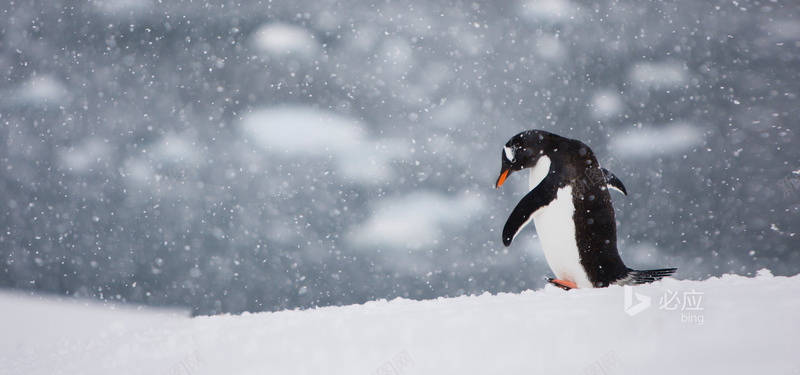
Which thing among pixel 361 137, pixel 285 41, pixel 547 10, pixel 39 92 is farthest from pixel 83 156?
pixel 547 10

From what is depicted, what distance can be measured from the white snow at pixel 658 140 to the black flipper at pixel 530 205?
1.76 meters

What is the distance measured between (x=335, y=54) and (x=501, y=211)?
162 centimetres

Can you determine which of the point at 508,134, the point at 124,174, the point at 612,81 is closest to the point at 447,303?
the point at 508,134

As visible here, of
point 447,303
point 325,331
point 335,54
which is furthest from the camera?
point 335,54

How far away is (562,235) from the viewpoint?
1668 millimetres

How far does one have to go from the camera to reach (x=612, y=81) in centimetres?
318

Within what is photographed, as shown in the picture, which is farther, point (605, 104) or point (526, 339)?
point (605, 104)

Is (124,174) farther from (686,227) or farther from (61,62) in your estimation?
(686,227)

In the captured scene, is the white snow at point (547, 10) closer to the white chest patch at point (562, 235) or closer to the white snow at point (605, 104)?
the white snow at point (605, 104)

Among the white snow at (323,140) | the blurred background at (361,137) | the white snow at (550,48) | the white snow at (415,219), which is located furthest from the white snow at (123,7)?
the white snow at (550,48)

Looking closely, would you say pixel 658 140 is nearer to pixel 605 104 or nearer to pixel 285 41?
pixel 605 104

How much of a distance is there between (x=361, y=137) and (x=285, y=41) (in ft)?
2.86

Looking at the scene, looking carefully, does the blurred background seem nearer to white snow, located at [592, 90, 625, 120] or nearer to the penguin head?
white snow, located at [592, 90, 625, 120]

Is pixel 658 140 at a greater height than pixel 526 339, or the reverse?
pixel 658 140
